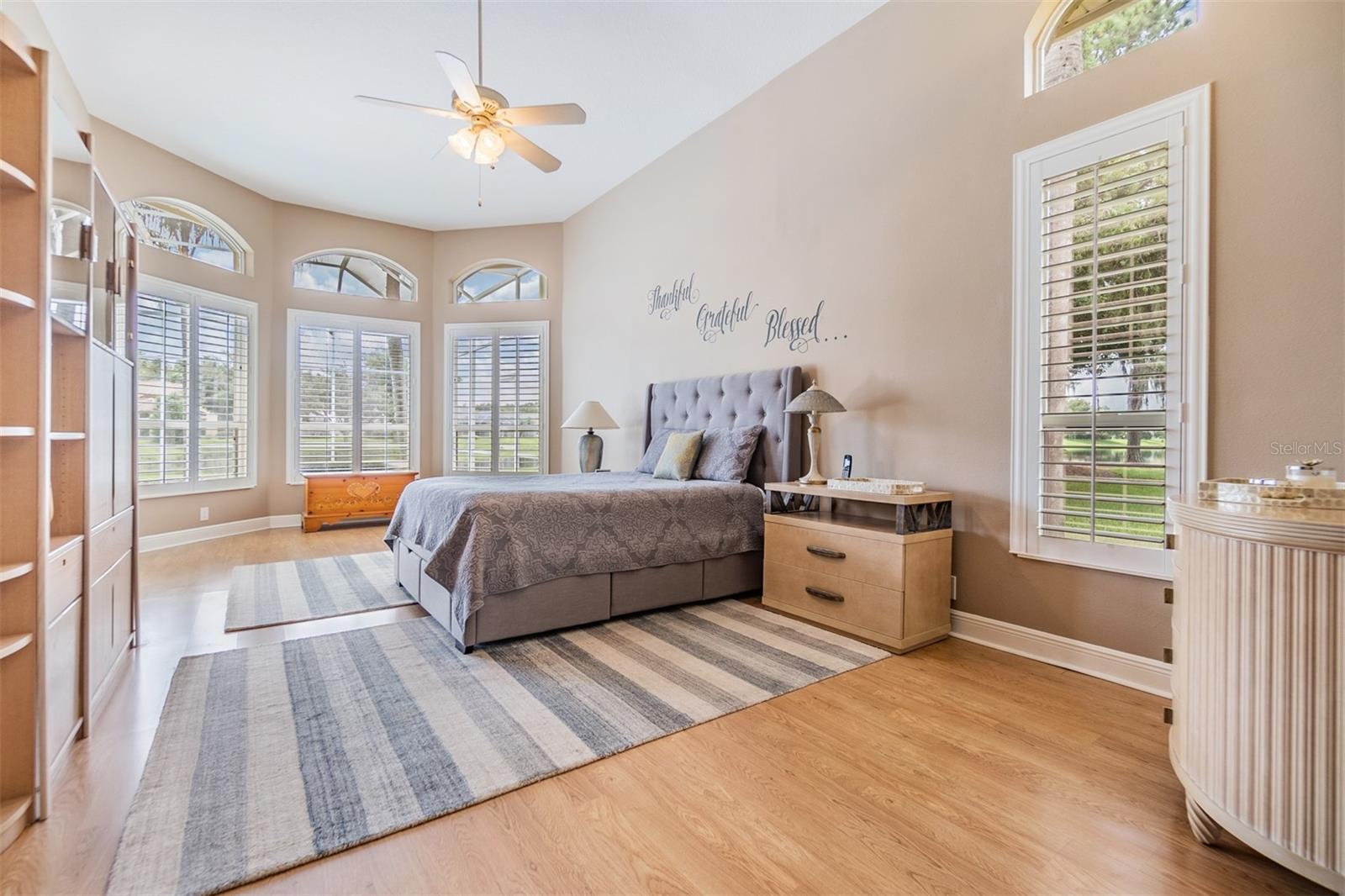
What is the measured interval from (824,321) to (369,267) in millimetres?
5412

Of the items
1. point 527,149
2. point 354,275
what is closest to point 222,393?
point 354,275

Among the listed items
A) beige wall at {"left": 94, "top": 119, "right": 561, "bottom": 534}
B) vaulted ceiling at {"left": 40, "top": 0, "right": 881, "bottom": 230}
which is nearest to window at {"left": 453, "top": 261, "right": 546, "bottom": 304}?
beige wall at {"left": 94, "top": 119, "right": 561, "bottom": 534}

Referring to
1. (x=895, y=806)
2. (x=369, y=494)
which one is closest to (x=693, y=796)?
(x=895, y=806)

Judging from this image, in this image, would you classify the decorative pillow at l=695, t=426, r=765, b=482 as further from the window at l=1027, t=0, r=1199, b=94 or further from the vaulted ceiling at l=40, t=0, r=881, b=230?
the window at l=1027, t=0, r=1199, b=94

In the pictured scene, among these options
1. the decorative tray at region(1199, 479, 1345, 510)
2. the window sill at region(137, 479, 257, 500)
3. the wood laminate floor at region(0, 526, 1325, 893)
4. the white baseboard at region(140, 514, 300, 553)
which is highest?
the decorative tray at region(1199, 479, 1345, 510)

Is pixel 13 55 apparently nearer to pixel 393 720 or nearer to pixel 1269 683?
pixel 393 720

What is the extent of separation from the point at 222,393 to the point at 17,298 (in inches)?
189

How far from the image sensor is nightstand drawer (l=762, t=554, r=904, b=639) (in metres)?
2.64

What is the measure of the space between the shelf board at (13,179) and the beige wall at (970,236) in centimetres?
328

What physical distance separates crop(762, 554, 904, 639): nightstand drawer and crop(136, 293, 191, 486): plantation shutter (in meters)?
5.13

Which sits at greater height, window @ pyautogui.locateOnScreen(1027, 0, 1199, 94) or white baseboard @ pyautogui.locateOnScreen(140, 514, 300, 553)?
window @ pyautogui.locateOnScreen(1027, 0, 1199, 94)

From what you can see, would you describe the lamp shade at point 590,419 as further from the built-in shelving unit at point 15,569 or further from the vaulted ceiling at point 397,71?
the built-in shelving unit at point 15,569

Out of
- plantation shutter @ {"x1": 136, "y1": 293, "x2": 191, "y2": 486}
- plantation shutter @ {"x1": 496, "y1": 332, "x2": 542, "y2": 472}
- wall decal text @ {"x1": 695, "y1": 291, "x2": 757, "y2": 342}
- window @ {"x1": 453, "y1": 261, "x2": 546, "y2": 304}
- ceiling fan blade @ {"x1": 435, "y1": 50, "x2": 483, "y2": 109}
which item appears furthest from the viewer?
window @ {"x1": 453, "y1": 261, "x2": 546, "y2": 304}

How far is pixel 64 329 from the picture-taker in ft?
5.78
